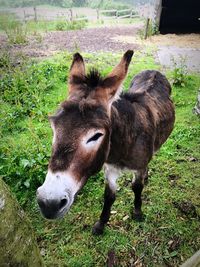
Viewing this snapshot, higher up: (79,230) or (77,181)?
(77,181)

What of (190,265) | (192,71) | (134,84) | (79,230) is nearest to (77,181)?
A: (190,265)

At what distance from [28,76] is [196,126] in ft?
15.1

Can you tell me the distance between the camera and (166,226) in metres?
3.35

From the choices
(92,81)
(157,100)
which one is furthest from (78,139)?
(157,100)

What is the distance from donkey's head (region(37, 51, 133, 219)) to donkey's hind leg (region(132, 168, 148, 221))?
1135mm

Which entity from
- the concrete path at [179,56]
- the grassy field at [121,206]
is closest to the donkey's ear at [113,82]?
the grassy field at [121,206]

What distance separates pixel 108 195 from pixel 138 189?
1.25 feet

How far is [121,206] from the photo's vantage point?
3.67m

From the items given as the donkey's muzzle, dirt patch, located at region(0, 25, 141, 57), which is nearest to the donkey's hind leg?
the donkey's muzzle

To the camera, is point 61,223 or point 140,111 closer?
point 140,111

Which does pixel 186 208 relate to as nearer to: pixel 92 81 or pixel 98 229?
pixel 98 229

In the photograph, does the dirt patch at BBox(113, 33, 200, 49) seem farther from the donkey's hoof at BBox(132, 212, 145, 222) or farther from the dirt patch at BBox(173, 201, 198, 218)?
the donkey's hoof at BBox(132, 212, 145, 222)

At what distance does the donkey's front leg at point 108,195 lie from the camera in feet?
9.65

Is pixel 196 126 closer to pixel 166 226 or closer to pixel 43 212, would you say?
pixel 166 226
